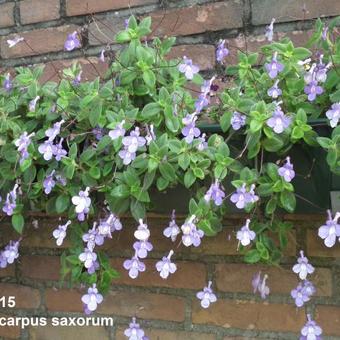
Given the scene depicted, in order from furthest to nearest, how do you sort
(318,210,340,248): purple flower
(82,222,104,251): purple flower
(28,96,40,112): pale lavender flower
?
(28,96,40,112): pale lavender flower, (82,222,104,251): purple flower, (318,210,340,248): purple flower

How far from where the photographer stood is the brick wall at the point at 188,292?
1.31 meters

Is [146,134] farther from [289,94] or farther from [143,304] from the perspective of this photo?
[143,304]

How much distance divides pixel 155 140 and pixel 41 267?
25.9 inches

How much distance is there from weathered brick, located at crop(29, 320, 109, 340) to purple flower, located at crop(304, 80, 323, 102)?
800mm

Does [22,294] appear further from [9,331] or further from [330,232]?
[330,232]

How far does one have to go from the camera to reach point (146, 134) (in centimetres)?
110

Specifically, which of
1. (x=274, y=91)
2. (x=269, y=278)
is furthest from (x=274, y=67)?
(x=269, y=278)

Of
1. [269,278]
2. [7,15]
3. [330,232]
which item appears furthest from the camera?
[7,15]

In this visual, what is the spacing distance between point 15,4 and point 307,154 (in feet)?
3.28

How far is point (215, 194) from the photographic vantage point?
1.02m

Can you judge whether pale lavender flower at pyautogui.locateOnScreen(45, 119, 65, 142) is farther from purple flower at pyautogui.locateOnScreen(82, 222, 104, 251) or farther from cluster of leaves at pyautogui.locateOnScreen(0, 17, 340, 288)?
purple flower at pyautogui.locateOnScreen(82, 222, 104, 251)

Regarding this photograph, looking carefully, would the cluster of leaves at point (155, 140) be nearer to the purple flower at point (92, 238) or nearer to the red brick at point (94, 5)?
the purple flower at point (92, 238)

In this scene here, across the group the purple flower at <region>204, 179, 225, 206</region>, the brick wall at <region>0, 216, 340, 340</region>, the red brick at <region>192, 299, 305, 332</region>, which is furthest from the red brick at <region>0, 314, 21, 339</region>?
the purple flower at <region>204, 179, 225, 206</region>

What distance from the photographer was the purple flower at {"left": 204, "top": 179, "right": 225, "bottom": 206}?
1.02 metres
